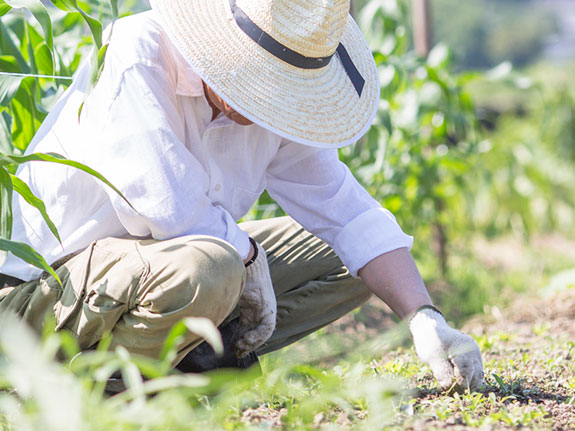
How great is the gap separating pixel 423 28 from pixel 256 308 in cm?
233

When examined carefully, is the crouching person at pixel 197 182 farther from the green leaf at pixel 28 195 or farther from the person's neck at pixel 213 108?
the green leaf at pixel 28 195

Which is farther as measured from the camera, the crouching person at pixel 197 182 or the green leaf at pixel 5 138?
the green leaf at pixel 5 138

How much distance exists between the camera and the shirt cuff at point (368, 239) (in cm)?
150

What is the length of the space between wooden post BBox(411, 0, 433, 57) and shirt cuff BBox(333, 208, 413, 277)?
2.02 m

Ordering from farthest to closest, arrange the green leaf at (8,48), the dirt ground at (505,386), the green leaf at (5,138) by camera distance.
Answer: the green leaf at (8,48) → the green leaf at (5,138) → the dirt ground at (505,386)

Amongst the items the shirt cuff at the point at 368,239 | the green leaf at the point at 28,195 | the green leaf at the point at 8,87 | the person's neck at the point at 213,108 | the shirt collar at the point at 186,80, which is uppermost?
the shirt collar at the point at 186,80

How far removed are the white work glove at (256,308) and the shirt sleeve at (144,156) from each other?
158mm

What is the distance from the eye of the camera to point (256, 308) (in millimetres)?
1447

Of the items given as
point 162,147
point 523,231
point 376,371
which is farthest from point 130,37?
point 523,231

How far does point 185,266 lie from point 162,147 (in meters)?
0.21

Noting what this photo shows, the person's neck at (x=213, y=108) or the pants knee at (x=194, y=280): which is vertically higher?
the person's neck at (x=213, y=108)

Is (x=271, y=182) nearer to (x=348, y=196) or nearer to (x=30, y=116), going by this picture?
(x=348, y=196)

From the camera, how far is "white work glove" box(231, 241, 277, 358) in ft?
4.70

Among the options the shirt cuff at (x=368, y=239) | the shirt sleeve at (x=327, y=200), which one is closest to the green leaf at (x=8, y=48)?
the shirt sleeve at (x=327, y=200)
